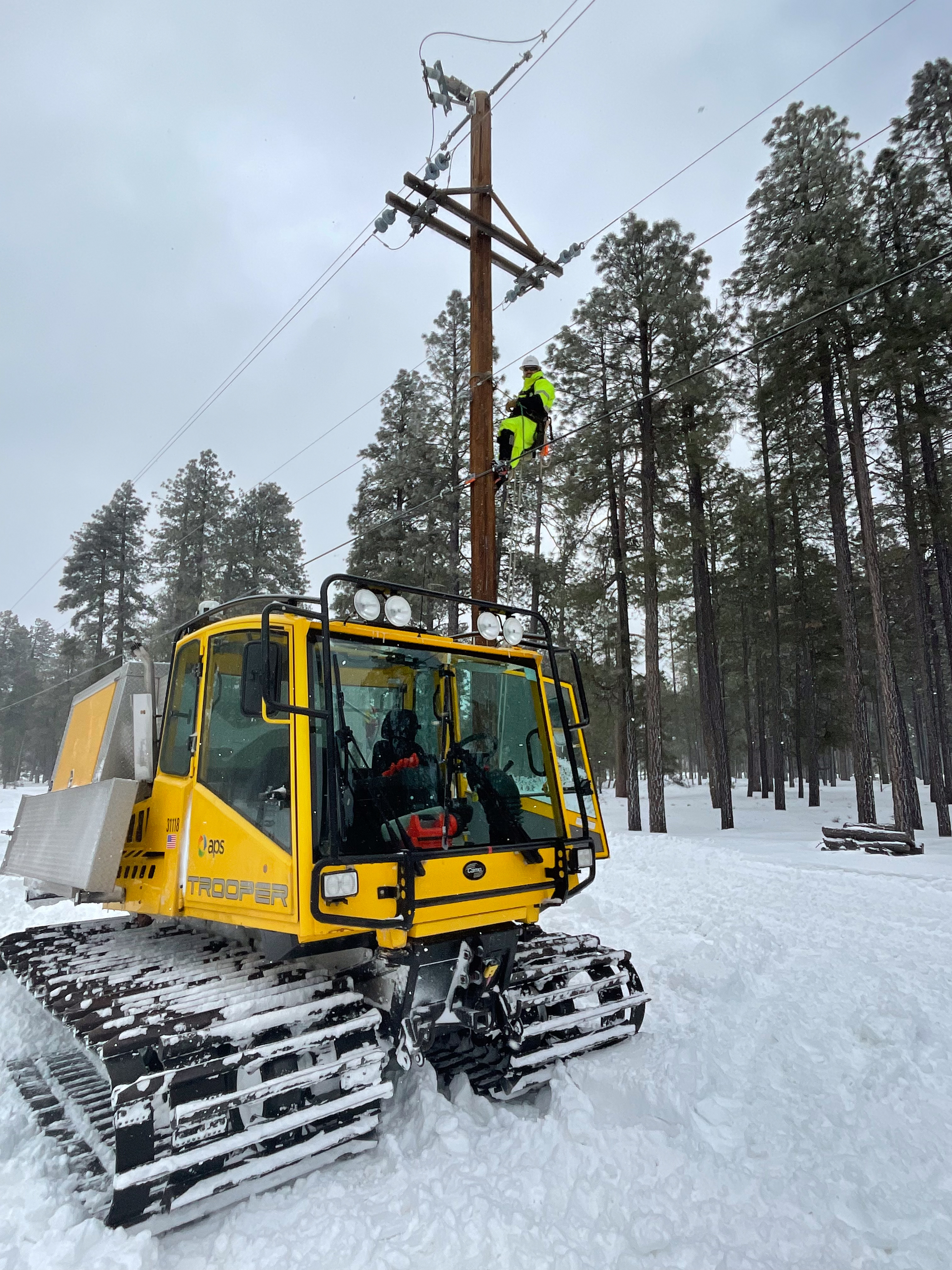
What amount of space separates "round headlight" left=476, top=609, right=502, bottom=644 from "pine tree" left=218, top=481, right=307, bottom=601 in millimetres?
29734

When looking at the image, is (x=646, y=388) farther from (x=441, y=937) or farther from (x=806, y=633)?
(x=441, y=937)

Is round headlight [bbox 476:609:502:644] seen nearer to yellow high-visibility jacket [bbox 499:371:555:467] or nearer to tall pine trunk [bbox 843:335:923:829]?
yellow high-visibility jacket [bbox 499:371:555:467]

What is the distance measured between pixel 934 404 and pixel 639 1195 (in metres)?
19.0

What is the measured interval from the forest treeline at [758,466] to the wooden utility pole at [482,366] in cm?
104

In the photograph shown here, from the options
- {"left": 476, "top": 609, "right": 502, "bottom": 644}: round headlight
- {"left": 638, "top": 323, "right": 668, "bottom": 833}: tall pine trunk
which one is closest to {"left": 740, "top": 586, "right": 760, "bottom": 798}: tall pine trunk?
{"left": 638, "top": 323, "right": 668, "bottom": 833}: tall pine trunk

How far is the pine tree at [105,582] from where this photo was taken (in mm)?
39500

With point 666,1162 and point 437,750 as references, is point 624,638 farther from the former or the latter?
point 666,1162

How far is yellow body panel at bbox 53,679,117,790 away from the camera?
5.84 meters

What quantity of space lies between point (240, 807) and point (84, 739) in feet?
10.4

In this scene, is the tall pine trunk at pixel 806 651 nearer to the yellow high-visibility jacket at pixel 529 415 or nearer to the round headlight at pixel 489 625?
the yellow high-visibility jacket at pixel 529 415

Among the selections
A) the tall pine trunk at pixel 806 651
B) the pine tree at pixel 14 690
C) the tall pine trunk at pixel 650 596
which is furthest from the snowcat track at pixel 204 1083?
the pine tree at pixel 14 690

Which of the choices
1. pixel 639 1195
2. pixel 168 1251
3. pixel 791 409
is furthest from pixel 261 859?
pixel 791 409

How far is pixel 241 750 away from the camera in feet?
13.9

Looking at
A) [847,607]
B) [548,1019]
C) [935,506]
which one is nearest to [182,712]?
[548,1019]
